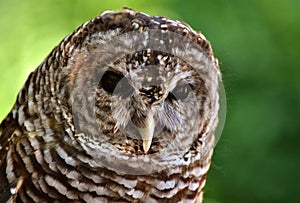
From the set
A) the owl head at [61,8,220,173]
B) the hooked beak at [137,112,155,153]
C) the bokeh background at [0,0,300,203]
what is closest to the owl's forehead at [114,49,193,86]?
the owl head at [61,8,220,173]

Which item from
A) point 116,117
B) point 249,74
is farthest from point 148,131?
point 249,74

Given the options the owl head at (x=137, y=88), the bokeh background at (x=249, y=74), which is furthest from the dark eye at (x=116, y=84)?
the bokeh background at (x=249, y=74)

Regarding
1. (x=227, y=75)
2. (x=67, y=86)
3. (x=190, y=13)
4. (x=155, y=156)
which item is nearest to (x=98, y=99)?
(x=67, y=86)

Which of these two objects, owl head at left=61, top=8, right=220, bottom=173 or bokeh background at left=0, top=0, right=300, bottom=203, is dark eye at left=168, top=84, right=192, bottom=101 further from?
bokeh background at left=0, top=0, right=300, bottom=203

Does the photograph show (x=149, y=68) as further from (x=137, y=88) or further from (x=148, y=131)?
(x=148, y=131)

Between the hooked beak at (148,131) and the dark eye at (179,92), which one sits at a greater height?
the dark eye at (179,92)

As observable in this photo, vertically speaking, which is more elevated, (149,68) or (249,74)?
(249,74)

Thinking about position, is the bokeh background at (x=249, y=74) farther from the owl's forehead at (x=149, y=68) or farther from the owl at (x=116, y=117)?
the owl's forehead at (x=149, y=68)
